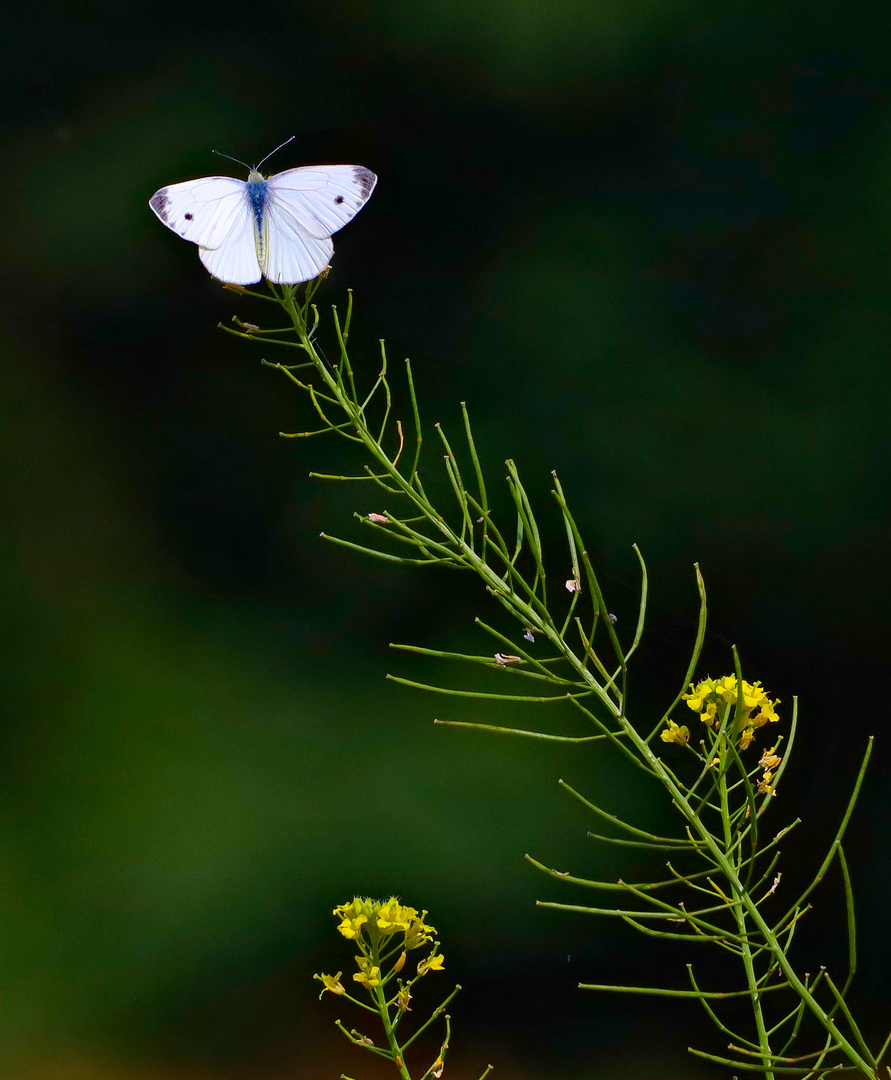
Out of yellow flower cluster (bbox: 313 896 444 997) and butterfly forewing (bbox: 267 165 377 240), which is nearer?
yellow flower cluster (bbox: 313 896 444 997)

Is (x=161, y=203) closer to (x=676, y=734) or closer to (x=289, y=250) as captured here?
(x=289, y=250)

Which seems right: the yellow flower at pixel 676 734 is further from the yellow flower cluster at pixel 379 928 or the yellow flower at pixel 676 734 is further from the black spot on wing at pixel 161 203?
the black spot on wing at pixel 161 203

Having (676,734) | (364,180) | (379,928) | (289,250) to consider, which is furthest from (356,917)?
(364,180)

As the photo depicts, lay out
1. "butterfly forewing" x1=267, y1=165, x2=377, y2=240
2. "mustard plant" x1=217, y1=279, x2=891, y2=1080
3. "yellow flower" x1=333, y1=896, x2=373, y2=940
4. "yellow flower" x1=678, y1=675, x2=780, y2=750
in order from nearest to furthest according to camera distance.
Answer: "mustard plant" x1=217, y1=279, x2=891, y2=1080, "yellow flower" x1=678, y1=675, x2=780, y2=750, "yellow flower" x1=333, y1=896, x2=373, y2=940, "butterfly forewing" x1=267, y1=165, x2=377, y2=240

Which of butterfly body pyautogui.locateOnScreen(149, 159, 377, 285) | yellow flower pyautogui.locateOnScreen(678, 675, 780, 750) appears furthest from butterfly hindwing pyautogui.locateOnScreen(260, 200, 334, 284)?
yellow flower pyautogui.locateOnScreen(678, 675, 780, 750)

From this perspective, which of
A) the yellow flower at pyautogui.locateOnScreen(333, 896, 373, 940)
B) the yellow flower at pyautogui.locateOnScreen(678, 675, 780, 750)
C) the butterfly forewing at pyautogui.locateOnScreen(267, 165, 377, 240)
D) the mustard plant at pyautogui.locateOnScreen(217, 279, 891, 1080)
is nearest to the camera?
the mustard plant at pyautogui.locateOnScreen(217, 279, 891, 1080)

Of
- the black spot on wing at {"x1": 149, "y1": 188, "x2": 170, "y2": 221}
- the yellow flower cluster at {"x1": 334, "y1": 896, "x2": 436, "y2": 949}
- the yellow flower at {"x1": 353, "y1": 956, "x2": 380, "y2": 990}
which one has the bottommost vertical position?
the yellow flower at {"x1": 353, "y1": 956, "x2": 380, "y2": 990}

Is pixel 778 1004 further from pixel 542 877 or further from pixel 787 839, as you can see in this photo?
pixel 542 877

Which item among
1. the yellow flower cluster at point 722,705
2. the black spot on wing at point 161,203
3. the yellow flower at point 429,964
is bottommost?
the yellow flower at point 429,964

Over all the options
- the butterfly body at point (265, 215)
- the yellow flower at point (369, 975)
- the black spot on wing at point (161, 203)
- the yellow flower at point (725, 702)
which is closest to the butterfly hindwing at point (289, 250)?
the butterfly body at point (265, 215)

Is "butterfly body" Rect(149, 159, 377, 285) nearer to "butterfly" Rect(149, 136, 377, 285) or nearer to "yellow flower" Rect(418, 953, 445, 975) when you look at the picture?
"butterfly" Rect(149, 136, 377, 285)
